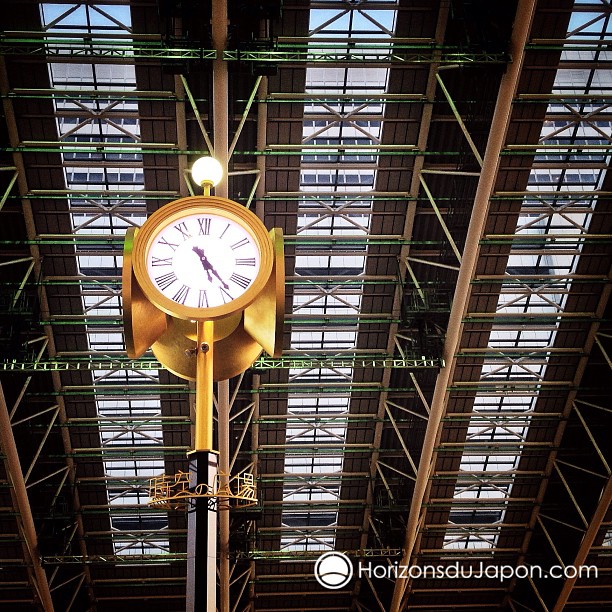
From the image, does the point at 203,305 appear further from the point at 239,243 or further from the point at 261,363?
the point at 261,363

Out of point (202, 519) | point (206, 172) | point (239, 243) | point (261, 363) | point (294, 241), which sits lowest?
point (202, 519)

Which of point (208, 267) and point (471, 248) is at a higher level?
point (471, 248)

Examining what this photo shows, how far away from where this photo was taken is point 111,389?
79.9 ft

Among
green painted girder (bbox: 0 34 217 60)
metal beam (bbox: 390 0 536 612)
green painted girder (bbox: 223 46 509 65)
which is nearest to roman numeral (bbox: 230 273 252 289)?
green painted girder (bbox: 223 46 509 65)

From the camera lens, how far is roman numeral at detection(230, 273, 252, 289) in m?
5.49

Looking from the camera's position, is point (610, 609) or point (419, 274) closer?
point (419, 274)

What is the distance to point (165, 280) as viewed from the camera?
18.0ft

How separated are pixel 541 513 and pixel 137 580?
54.6 ft

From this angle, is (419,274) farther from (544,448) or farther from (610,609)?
(610,609)

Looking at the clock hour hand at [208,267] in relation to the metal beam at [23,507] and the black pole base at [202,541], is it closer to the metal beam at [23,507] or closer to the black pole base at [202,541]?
the black pole base at [202,541]

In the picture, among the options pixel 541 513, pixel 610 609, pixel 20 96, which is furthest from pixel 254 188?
pixel 610 609

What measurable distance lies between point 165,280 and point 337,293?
59.4 feet

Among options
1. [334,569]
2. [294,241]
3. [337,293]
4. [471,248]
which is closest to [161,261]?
[471,248]

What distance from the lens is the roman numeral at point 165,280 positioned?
17.8 ft
